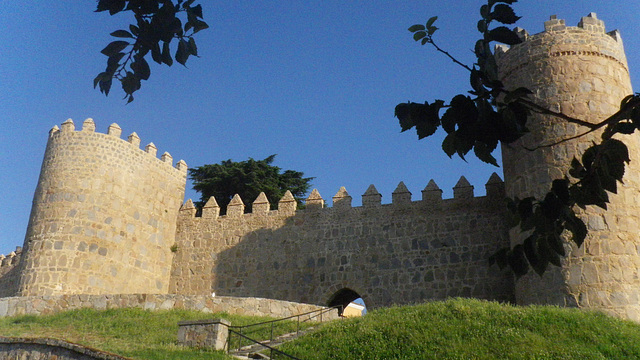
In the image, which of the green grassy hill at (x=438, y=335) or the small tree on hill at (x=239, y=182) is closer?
the green grassy hill at (x=438, y=335)

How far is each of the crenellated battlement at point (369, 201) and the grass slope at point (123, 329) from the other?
5.48 m

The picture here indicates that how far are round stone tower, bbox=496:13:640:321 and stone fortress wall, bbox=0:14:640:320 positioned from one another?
3 cm

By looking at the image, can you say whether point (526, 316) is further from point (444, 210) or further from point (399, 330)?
point (444, 210)

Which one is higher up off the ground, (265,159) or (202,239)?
(265,159)

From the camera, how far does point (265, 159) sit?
98.1ft

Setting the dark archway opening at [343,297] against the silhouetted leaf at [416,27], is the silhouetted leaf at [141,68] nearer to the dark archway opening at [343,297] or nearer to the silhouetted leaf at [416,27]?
the silhouetted leaf at [416,27]

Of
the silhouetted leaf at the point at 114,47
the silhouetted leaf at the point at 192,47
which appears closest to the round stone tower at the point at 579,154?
the silhouetted leaf at the point at 192,47

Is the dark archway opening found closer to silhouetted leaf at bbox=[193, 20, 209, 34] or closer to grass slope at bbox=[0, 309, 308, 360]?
grass slope at bbox=[0, 309, 308, 360]

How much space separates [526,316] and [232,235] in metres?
10.5

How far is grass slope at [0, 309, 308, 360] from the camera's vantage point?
10.6 m

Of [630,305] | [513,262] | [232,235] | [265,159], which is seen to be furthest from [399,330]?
[265,159]

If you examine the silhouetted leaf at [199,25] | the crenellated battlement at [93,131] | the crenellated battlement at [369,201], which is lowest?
the silhouetted leaf at [199,25]

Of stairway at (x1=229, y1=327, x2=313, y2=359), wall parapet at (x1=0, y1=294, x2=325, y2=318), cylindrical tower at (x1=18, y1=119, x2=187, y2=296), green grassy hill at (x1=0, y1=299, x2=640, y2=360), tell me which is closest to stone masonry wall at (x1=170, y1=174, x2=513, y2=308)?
cylindrical tower at (x1=18, y1=119, x2=187, y2=296)

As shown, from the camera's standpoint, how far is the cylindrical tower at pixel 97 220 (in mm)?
17016
